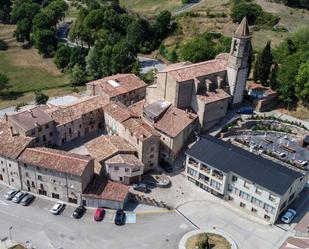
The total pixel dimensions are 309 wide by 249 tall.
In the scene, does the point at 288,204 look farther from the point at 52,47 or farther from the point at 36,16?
the point at 36,16

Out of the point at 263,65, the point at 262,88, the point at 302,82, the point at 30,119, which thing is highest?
the point at 263,65

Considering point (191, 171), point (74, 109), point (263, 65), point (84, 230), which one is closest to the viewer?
point (84, 230)

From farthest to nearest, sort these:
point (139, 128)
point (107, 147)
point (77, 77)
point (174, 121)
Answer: point (77, 77)
point (174, 121)
point (139, 128)
point (107, 147)

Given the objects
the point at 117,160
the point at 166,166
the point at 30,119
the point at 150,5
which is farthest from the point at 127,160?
the point at 150,5

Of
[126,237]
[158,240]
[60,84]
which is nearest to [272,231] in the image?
[158,240]

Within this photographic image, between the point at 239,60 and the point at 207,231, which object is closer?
the point at 207,231

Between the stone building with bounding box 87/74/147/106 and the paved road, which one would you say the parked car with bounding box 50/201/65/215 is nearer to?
the paved road

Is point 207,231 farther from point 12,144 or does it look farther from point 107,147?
point 12,144
